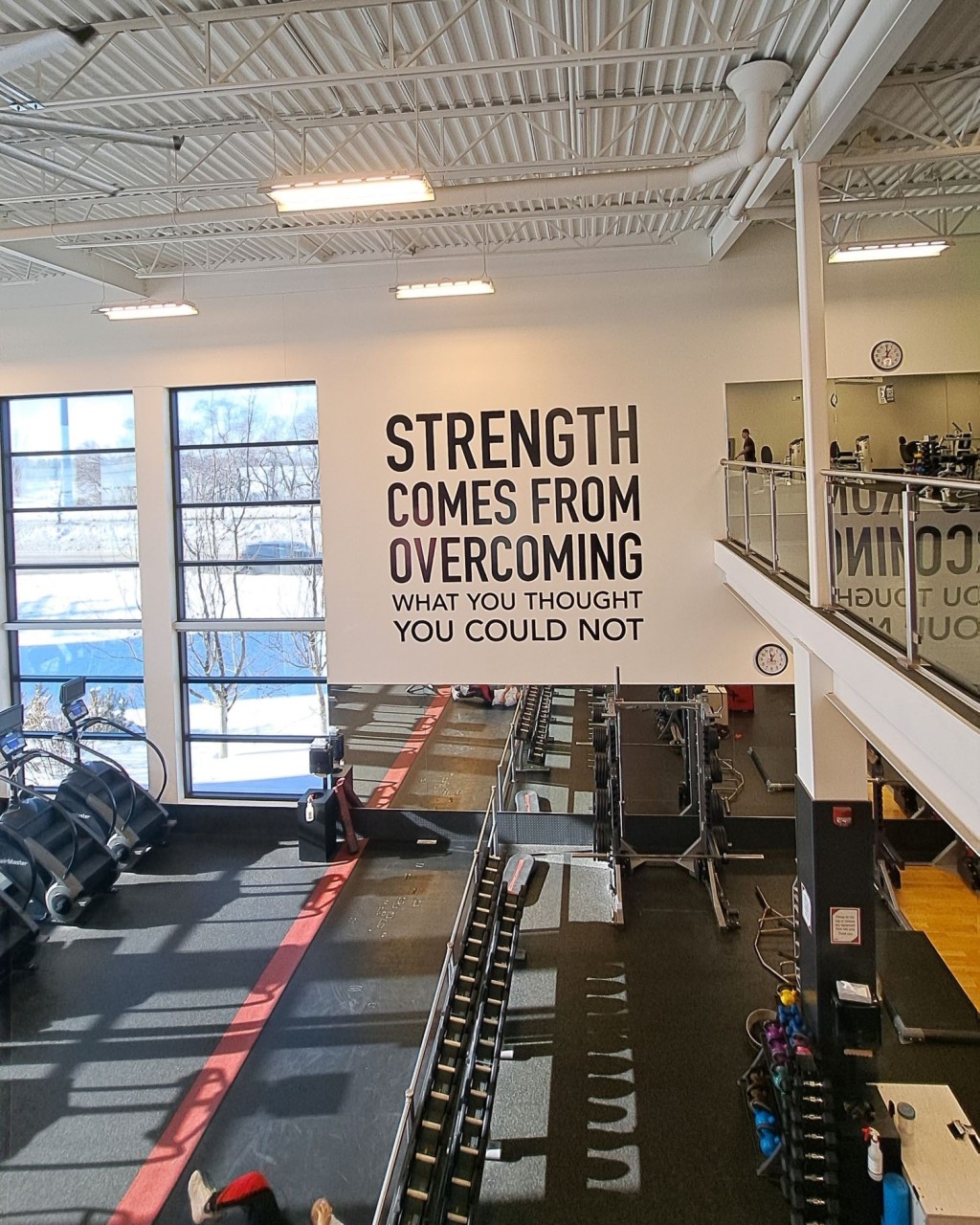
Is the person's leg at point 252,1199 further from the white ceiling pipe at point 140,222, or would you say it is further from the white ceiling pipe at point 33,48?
the white ceiling pipe at point 140,222

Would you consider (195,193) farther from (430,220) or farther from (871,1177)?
(871,1177)

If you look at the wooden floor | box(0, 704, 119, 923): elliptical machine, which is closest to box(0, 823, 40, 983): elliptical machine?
box(0, 704, 119, 923): elliptical machine

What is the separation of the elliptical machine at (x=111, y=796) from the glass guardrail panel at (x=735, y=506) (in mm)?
7215

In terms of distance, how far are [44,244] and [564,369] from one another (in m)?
5.49

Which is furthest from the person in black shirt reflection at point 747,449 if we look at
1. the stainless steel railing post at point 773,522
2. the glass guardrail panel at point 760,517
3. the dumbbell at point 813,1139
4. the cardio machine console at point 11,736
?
the cardio machine console at point 11,736

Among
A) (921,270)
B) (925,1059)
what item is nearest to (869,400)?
(921,270)

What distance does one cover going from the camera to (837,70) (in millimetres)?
4496

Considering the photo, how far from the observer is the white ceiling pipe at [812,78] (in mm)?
4051

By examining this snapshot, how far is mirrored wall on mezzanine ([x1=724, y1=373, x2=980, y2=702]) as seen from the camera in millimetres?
3236

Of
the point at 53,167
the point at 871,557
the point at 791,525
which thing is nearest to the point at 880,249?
the point at 791,525

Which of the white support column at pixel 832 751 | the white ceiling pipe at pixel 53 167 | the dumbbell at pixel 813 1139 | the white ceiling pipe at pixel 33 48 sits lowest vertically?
the dumbbell at pixel 813 1139

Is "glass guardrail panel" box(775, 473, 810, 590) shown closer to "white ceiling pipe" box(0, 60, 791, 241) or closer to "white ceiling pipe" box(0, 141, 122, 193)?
"white ceiling pipe" box(0, 60, 791, 241)

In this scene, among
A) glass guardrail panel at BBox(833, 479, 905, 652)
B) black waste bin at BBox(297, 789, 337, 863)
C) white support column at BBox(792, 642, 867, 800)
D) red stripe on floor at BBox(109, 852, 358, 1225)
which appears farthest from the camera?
black waste bin at BBox(297, 789, 337, 863)

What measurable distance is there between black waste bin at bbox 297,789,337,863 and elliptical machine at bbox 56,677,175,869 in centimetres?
173
